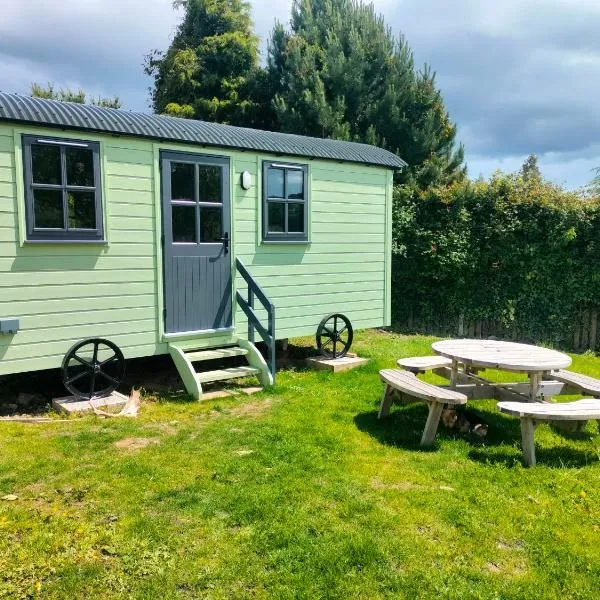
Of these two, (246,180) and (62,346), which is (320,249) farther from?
(62,346)

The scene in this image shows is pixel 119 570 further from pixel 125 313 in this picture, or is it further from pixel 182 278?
pixel 182 278

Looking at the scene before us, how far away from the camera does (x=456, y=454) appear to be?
14.3 ft

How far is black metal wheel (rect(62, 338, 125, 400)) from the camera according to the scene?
5.44 m

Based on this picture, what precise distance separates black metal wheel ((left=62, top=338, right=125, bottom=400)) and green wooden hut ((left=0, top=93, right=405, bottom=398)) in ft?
0.37

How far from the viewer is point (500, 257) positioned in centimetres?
1145

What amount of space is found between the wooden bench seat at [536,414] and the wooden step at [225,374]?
297 cm

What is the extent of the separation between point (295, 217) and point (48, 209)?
3.04m

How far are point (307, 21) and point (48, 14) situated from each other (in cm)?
888

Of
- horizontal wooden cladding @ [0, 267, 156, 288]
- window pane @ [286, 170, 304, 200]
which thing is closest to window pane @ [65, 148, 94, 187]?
horizontal wooden cladding @ [0, 267, 156, 288]

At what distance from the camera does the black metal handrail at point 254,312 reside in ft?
20.7

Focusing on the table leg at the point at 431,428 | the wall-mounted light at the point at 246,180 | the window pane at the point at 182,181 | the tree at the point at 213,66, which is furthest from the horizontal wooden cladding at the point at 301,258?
the tree at the point at 213,66

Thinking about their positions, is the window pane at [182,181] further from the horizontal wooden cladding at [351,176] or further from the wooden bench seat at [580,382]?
the wooden bench seat at [580,382]

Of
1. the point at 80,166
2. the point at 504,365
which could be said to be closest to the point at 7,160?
the point at 80,166

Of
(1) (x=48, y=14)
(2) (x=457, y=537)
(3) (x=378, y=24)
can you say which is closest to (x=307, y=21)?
(3) (x=378, y=24)
